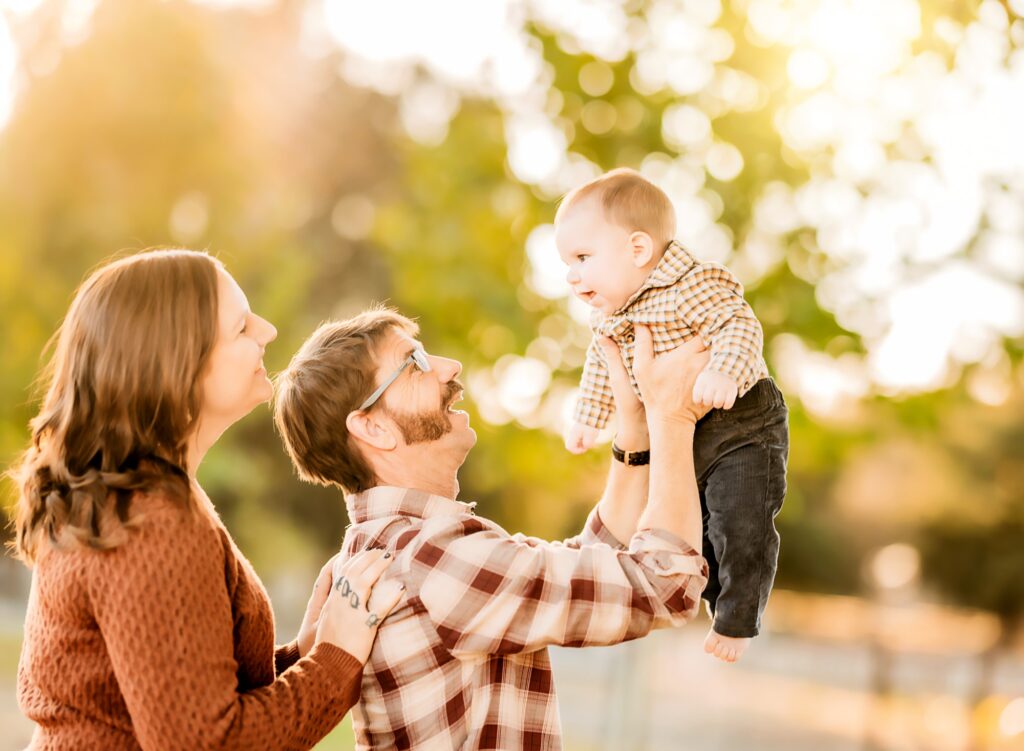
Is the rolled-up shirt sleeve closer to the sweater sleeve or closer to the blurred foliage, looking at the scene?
the sweater sleeve

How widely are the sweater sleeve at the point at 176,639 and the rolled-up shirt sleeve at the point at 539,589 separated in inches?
16.2

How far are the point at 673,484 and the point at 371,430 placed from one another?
2.23ft

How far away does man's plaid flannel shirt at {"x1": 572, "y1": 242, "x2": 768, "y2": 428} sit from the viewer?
243 cm

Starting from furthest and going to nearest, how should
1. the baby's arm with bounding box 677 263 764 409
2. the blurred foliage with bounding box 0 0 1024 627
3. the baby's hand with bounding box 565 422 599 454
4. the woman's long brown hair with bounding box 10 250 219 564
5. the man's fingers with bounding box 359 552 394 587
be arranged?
the blurred foliage with bounding box 0 0 1024 627, the baby's hand with bounding box 565 422 599 454, the baby's arm with bounding box 677 263 764 409, the man's fingers with bounding box 359 552 394 587, the woman's long brown hair with bounding box 10 250 219 564

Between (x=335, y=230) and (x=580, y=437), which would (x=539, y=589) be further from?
(x=335, y=230)

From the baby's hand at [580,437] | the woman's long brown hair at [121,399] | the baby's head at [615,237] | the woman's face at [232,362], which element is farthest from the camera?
the baby's hand at [580,437]

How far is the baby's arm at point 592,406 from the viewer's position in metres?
2.79

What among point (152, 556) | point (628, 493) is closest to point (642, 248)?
point (628, 493)

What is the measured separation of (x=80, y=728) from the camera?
1982 millimetres

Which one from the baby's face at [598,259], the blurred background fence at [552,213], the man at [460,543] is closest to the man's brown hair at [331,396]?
the man at [460,543]

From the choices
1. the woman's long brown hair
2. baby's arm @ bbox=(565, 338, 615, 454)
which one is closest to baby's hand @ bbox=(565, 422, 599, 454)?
baby's arm @ bbox=(565, 338, 615, 454)

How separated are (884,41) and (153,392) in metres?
6.03

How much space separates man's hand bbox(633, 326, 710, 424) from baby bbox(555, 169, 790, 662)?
0.13 feet

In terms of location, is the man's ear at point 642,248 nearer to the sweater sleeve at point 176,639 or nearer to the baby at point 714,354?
the baby at point 714,354
